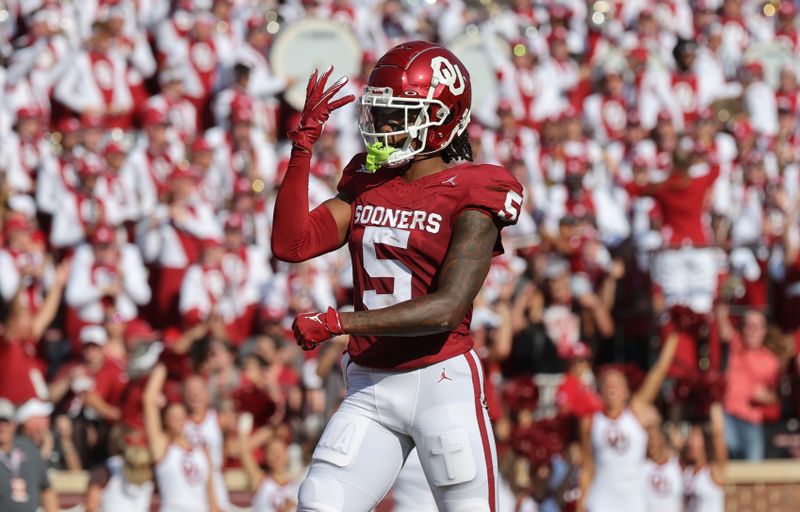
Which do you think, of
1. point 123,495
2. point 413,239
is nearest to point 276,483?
point 123,495

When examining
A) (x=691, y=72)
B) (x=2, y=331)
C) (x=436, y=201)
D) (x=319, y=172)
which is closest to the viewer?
(x=436, y=201)

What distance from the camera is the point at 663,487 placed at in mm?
9273

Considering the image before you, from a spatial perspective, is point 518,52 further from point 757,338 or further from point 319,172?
point 757,338

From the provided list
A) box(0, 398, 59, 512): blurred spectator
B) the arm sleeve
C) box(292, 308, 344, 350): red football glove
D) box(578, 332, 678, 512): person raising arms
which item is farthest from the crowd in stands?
box(292, 308, 344, 350): red football glove

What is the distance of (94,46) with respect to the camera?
12312 millimetres

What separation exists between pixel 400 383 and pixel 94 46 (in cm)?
828

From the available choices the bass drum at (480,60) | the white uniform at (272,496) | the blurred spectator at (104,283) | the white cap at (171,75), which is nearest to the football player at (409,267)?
the white uniform at (272,496)

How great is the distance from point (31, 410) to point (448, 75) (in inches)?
181

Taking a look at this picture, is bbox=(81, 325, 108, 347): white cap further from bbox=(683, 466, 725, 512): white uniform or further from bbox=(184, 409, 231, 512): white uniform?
bbox=(683, 466, 725, 512): white uniform

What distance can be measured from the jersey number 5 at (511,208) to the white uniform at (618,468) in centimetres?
484

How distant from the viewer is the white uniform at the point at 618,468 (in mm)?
9164

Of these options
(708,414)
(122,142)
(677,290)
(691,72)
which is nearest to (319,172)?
(122,142)

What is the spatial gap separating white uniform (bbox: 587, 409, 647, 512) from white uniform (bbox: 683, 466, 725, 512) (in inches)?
13.8

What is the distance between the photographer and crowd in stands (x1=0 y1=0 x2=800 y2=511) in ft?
30.8
